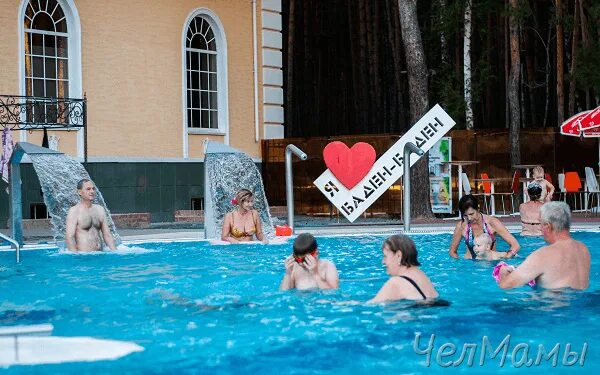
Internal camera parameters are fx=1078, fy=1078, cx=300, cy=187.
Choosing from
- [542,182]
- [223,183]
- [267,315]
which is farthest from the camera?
[223,183]

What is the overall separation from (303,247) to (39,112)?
12335 millimetres

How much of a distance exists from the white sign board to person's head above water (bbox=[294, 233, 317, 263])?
320 inches

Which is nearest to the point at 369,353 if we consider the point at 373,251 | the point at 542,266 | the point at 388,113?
the point at 542,266

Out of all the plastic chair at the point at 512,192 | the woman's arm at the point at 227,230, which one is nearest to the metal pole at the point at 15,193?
the woman's arm at the point at 227,230

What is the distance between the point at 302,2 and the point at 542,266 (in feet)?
75.8

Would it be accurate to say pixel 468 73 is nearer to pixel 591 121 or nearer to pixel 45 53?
pixel 591 121

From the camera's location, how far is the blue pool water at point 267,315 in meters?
7.00

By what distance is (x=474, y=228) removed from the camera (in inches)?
490

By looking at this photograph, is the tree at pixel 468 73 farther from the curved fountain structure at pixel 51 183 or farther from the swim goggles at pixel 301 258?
the swim goggles at pixel 301 258

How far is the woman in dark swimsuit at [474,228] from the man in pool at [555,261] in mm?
3256

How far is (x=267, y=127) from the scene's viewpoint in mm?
25047

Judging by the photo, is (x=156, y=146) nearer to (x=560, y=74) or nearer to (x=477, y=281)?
(x=560, y=74)

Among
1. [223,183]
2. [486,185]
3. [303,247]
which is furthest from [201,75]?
[303,247]

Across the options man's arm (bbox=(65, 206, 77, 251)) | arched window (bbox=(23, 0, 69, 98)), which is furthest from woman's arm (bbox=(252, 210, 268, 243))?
arched window (bbox=(23, 0, 69, 98))
